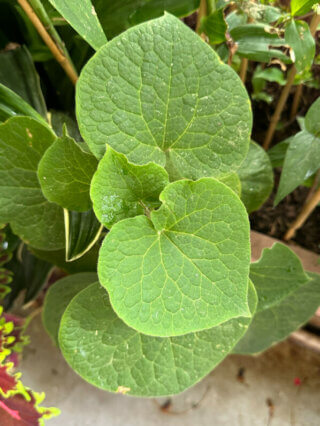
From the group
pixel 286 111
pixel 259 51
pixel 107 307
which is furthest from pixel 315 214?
pixel 107 307

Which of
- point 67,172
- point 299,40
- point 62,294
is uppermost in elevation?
point 299,40

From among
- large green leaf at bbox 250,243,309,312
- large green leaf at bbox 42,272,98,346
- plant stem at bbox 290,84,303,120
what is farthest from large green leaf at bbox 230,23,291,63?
large green leaf at bbox 42,272,98,346

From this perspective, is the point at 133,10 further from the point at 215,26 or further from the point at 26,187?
the point at 26,187

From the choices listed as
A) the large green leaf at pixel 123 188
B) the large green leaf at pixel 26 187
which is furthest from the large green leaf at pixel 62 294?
the large green leaf at pixel 123 188

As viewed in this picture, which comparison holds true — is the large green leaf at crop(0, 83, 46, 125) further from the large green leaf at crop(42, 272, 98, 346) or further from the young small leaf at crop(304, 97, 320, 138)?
the young small leaf at crop(304, 97, 320, 138)

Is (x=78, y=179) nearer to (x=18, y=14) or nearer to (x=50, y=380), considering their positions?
(x=18, y=14)

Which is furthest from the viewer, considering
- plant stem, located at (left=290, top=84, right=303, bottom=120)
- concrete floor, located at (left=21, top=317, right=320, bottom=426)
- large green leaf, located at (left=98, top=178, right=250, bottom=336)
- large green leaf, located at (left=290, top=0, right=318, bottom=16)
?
concrete floor, located at (left=21, top=317, right=320, bottom=426)

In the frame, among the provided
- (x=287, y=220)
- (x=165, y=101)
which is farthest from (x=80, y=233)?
(x=287, y=220)
